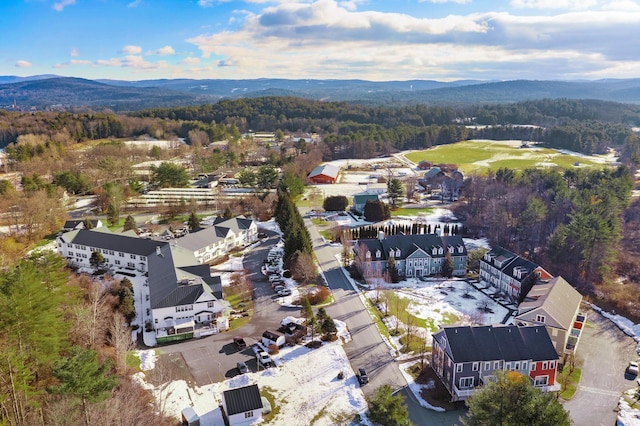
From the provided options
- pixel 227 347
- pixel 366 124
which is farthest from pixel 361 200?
pixel 366 124

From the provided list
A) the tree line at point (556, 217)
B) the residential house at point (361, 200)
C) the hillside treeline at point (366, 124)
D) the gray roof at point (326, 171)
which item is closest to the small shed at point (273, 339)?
the tree line at point (556, 217)

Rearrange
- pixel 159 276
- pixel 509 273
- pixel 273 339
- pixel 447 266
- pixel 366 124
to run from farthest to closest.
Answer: pixel 366 124
pixel 447 266
pixel 509 273
pixel 159 276
pixel 273 339

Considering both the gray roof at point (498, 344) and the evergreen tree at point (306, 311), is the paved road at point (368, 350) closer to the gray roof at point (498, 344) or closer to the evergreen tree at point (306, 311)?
the evergreen tree at point (306, 311)

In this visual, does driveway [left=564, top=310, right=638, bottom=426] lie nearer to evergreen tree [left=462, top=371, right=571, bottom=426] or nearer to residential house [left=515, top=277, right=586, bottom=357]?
residential house [left=515, top=277, right=586, bottom=357]

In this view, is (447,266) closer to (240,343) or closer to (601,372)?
(601,372)

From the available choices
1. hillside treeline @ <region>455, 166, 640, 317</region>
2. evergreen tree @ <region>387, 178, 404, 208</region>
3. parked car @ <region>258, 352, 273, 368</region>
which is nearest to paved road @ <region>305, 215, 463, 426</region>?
parked car @ <region>258, 352, 273, 368</region>

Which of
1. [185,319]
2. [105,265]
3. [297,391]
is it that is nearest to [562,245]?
[297,391]

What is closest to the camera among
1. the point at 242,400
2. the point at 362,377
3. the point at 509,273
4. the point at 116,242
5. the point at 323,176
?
the point at 242,400
